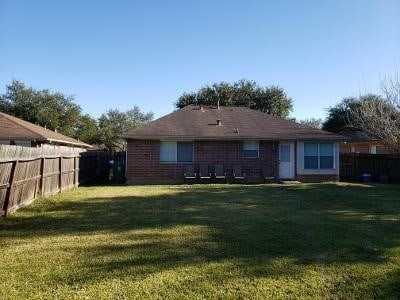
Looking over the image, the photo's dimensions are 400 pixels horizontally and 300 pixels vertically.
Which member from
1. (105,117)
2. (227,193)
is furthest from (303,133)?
(105,117)

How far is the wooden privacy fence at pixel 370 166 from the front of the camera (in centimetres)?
2336

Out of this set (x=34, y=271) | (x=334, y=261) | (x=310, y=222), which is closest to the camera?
(x=34, y=271)

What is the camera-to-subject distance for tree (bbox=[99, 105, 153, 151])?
63344 millimetres

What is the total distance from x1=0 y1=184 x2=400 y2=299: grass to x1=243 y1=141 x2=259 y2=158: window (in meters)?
10.5

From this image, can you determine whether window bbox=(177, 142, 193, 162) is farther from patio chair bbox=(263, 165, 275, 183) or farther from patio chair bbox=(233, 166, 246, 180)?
patio chair bbox=(263, 165, 275, 183)

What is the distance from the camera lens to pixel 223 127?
23.0 m

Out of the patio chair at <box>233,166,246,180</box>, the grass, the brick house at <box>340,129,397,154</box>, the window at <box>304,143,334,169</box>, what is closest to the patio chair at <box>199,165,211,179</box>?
the patio chair at <box>233,166,246,180</box>

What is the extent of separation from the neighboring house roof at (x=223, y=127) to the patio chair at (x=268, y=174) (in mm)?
1592

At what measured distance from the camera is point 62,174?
1523cm

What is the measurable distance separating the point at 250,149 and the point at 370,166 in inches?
295

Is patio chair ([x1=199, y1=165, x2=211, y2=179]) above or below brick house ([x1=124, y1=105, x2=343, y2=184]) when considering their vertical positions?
below

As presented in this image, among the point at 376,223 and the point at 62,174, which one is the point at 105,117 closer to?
the point at 62,174

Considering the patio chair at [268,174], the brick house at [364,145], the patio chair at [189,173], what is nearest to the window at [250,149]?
the patio chair at [268,174]

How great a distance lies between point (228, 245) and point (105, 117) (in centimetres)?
6776
